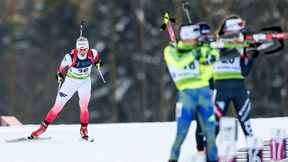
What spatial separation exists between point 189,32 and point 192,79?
57cm

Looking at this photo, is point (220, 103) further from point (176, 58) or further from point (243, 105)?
point (176, 58)

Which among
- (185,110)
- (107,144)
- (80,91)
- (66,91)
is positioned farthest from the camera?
(66,91)

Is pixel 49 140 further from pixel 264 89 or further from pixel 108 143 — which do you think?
pixel 264 89

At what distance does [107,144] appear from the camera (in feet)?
46.0

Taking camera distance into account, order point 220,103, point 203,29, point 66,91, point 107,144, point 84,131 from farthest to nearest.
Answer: point 84,131, point 66,91, point 107,144, point 220,103, point 203,29

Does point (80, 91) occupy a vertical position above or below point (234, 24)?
below

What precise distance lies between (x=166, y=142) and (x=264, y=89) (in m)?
22.8

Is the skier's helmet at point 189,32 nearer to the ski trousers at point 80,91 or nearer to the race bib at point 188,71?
the race bib at point 188,71

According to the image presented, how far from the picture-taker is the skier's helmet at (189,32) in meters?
9.85

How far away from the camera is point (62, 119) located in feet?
130

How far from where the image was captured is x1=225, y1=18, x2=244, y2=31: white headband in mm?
10422

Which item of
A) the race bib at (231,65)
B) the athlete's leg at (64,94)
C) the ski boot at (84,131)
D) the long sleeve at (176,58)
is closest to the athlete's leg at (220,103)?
the race bib at (231,65)

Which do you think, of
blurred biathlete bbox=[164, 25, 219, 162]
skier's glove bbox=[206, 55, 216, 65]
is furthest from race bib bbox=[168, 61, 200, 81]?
skier's glove bbox=[206, 55, 216, 65]

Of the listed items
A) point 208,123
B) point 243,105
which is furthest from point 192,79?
point 243,105
